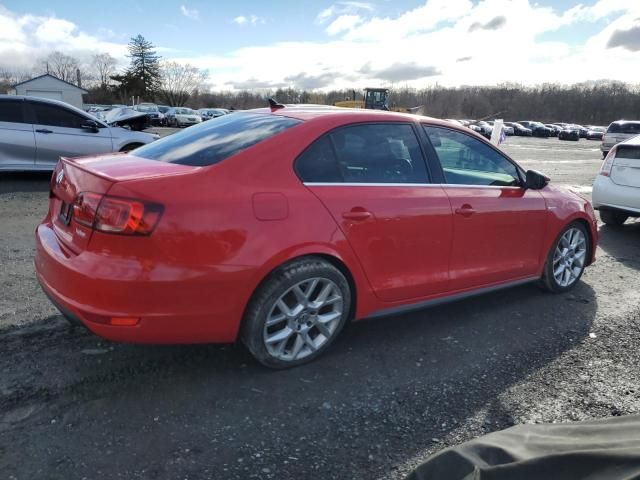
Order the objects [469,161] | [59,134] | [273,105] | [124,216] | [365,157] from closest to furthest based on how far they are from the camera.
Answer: [124,216]
[365,157]
[273,105]
[469,161]
[59,134]

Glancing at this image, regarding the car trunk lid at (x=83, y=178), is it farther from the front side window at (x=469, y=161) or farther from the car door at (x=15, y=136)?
the car door at (x=15, y=136)

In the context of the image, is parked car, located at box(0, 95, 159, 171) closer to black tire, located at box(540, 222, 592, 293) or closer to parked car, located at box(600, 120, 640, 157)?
black tire, located at box(540, 222, 592, 293)

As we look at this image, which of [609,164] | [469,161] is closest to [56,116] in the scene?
[469,161]

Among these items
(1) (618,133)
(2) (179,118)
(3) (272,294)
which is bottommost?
(3) (272,294)

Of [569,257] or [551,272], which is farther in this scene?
[569,257]

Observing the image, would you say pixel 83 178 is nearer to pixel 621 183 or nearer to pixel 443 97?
pixel 621 183

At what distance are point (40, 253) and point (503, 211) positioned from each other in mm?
3305

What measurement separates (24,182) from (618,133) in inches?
1033

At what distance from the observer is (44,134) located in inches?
356

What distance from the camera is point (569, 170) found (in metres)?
17.6

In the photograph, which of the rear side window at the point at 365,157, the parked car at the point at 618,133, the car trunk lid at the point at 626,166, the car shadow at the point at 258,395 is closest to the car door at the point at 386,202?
the rear side window at the point at 365,157

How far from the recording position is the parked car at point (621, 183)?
7.11m

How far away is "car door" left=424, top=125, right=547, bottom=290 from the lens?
12.3 ft

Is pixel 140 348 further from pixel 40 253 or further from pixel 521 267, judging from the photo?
pixel 521 267
